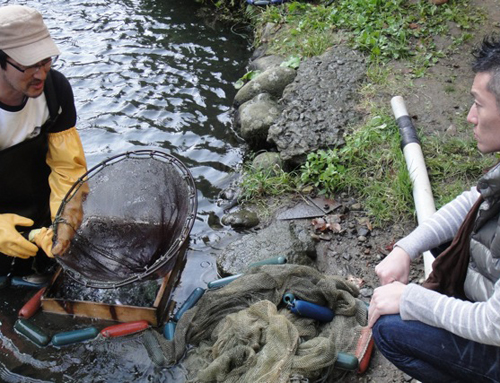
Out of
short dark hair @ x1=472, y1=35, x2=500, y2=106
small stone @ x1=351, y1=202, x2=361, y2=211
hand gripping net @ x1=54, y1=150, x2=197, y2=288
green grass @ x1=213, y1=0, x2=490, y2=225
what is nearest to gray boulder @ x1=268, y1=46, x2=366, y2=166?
green grass @ x1=213, y1=0, x2=490, y2=225

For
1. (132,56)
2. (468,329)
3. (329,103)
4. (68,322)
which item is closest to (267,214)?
(329,103)

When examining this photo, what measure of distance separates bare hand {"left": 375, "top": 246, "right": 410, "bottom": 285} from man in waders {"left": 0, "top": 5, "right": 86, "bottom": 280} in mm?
2394

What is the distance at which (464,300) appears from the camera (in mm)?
2619

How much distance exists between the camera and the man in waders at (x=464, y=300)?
231 centimetres

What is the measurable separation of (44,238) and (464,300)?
3.00 meters

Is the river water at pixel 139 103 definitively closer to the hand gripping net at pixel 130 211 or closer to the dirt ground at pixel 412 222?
the hand gripping net at pixel 130 211

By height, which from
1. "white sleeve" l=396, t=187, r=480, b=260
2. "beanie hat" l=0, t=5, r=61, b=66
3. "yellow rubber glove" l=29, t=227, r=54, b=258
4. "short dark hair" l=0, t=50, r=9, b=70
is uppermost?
"beanie hat" l=0, t=5, r=61, b=66

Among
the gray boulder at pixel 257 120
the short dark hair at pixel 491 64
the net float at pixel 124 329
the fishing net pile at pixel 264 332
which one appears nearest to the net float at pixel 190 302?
the fishing net pile at pixel 264 332

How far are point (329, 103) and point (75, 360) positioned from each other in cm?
388

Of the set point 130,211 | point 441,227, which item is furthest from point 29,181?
point 441,227

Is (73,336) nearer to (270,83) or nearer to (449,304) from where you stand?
(449,304)

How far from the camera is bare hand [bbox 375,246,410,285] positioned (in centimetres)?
288

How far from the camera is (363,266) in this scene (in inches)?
175

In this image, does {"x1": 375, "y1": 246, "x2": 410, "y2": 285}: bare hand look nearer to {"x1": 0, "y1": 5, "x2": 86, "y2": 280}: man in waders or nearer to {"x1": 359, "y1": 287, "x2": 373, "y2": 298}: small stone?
{"x1": 359, "y1": 287, "x2": 373, "y2": 298}: small stone
